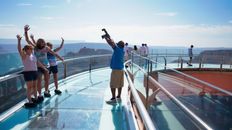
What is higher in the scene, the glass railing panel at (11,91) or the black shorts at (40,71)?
the black shorts at (40,71)

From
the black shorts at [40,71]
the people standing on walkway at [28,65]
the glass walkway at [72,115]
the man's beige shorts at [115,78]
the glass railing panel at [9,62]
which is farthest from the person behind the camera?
the man's beige shorts at [115,78]

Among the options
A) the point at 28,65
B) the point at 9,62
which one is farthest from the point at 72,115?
the point at 9,62

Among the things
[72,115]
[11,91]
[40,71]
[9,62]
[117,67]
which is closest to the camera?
[72,115]

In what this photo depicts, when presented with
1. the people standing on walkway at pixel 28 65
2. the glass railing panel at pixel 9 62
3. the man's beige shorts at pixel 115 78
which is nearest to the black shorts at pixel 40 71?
the glass railing panel at pixel 9 62

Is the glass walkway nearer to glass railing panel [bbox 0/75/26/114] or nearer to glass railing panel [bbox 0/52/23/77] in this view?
glass railing panel [bbox 0/75/26/114]

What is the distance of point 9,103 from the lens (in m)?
5.82

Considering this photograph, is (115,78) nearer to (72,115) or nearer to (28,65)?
(72,115)

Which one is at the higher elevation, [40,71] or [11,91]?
[40,71]

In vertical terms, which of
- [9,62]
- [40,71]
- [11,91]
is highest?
[9,62]

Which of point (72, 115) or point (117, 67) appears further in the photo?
point (117, 67)

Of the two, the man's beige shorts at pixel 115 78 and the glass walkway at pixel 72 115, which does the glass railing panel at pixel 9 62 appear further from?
the man's beige shorts at pixel 115 78

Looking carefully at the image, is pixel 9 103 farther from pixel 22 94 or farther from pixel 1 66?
pixel 1 66

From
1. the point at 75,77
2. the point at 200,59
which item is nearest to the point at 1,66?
the point at 75,77

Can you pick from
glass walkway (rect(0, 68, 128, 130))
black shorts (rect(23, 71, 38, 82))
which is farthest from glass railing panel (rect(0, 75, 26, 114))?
glass walkway (rect(0, 68, 128, 130))
